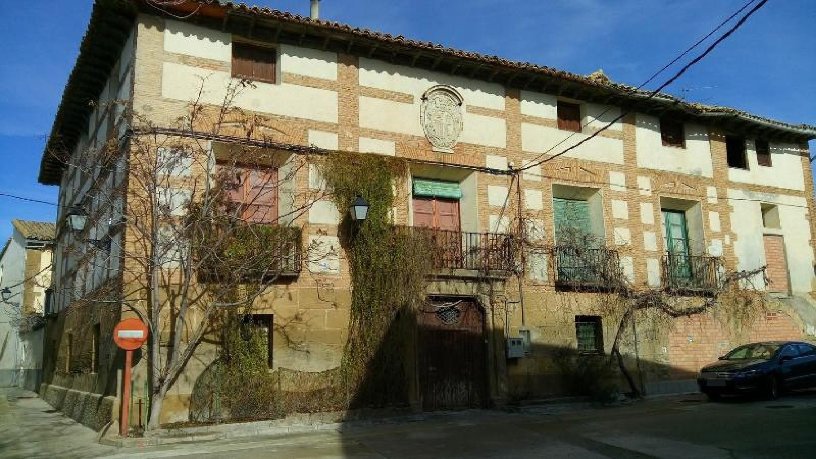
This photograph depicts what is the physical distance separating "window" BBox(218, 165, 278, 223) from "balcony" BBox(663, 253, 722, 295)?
1015 cm

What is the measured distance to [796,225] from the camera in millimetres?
19594

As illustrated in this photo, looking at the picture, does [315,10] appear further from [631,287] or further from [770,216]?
[770,216]

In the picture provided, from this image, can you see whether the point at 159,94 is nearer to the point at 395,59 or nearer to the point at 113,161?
the point at 113,161

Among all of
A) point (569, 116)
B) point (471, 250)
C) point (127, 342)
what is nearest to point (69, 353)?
point (127, 342)

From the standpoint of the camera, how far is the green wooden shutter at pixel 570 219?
16.1 metres

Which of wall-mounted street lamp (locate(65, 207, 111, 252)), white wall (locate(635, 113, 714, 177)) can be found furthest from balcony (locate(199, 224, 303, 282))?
white wall (locate(635, 113, 714, 177))

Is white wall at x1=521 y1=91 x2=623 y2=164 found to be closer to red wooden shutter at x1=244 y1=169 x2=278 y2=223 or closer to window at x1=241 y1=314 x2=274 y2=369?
red wooden shutter at x1=244 y1=169 x2=278 y2=223

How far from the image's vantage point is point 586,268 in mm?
15852

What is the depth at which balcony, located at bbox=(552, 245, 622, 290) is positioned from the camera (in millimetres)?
15570

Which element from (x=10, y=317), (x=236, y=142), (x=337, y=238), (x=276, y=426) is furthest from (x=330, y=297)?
(x=10, y=317)

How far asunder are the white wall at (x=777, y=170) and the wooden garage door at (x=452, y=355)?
31.4 feet

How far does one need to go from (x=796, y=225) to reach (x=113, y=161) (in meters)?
18.7

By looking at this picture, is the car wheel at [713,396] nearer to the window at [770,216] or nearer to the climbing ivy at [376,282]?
the climbing ivy at [376,282]

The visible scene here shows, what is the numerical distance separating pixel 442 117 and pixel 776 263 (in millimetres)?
11300
